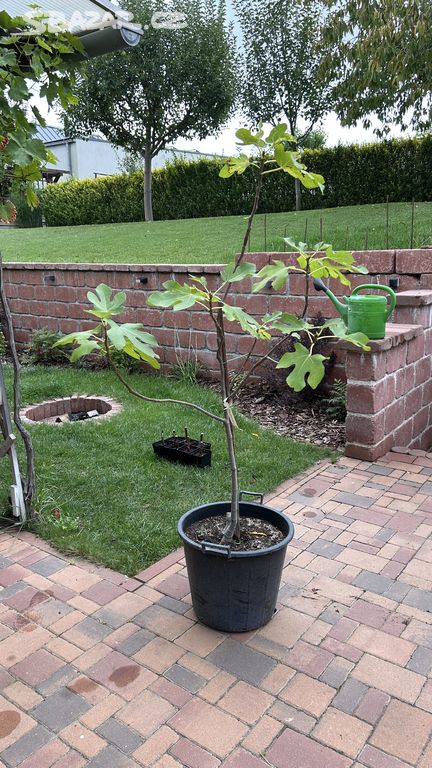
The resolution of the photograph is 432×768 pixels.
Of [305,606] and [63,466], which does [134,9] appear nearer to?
[63,466]

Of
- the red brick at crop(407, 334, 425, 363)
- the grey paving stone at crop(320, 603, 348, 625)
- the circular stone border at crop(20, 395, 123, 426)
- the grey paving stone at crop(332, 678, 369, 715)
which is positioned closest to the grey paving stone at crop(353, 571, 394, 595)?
the grey paving stone at crop(320, 603, 348, 625)

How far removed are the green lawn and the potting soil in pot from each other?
383 cm

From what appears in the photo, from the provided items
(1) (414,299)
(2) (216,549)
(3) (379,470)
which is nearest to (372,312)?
(1) (414,299)

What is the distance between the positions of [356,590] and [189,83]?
1438 cm

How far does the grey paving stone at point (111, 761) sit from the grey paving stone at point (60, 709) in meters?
0.16

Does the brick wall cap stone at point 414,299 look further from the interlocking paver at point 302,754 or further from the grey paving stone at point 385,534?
the interlocking paver at point 302,754

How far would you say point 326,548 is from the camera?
2625 mm

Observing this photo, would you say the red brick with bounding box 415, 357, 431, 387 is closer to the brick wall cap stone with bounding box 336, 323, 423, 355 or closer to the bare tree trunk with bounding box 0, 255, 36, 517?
the brick wall cap stone with bounding box 336, 323, 423, 355

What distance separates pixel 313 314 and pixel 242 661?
125 inches

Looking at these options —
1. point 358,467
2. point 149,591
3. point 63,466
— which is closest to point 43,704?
point 149,591

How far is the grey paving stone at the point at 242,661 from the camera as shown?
185cm

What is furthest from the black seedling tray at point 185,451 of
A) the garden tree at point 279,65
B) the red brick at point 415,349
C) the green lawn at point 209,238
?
the garden tree at point 279,65

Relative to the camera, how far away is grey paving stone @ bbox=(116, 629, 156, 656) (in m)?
1.97

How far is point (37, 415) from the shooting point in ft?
14.8
